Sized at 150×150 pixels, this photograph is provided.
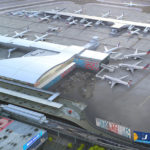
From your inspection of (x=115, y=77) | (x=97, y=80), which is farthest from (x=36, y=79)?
(x=115, y=77)

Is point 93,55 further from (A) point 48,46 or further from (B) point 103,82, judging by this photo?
(A) point 48,46

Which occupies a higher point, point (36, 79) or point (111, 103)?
point (36, 79)

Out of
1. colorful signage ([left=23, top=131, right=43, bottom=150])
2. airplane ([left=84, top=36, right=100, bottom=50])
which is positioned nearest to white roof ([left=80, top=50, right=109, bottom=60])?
airplane ([left=84, top=36, right=100, bottom=50])

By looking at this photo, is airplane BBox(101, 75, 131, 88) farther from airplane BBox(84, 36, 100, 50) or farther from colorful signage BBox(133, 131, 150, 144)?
colorful signage BBox(133, 131, 150, 144)

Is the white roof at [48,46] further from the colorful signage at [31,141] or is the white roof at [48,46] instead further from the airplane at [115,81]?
the colorful signage at [31,141]

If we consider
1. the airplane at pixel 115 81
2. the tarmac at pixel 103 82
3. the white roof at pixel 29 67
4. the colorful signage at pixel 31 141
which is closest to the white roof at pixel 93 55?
the tarmac at pixel 103 82

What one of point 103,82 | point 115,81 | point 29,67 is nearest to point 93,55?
point 103,82

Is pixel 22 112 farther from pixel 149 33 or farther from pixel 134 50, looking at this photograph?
pixel 149 33
